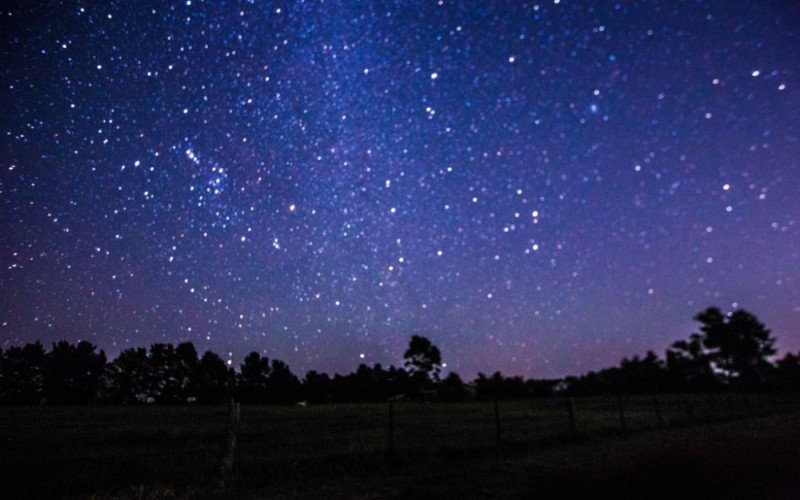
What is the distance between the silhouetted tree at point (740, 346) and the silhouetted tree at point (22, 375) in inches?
4243

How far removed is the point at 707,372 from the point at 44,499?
88.4m

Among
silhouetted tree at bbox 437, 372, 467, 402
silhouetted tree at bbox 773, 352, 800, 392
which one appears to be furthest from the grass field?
silhouetted tree at bbox 773, 352, 800, 392

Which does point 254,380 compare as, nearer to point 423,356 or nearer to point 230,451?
point 423,356

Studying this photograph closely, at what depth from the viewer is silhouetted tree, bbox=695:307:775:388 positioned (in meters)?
76.7

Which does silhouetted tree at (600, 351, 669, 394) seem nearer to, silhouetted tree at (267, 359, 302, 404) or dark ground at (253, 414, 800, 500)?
silhouetted tree at (267, 359, 302, 404)

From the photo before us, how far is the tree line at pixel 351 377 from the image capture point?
223ft

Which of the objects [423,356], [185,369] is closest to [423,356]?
[423,356]

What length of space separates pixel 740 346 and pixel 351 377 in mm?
66582

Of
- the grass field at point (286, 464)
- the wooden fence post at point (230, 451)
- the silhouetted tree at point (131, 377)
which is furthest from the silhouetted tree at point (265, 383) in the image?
the wooden fence post at point (230, 451)

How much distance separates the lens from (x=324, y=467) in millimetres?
9523

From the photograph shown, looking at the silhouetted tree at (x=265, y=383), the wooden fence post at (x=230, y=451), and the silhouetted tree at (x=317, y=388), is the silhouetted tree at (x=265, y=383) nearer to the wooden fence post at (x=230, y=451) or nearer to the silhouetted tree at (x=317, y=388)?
the silhouetted tree at (x=317, y=388)

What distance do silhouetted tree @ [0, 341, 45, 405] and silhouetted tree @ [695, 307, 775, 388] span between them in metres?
108

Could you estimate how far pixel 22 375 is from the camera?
2660 inches

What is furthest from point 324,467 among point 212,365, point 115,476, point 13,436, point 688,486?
point 212,365
